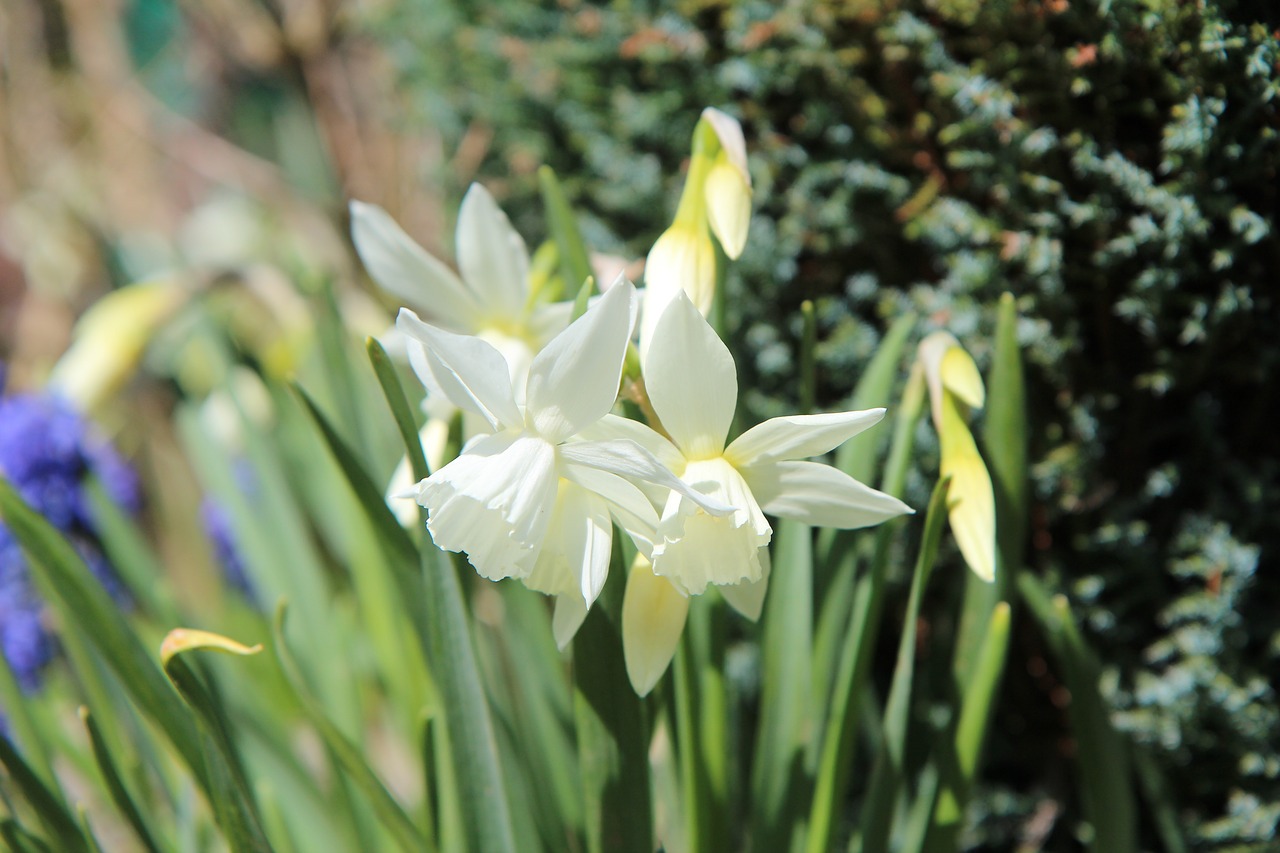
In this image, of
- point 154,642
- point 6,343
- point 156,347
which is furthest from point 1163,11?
point 6,343

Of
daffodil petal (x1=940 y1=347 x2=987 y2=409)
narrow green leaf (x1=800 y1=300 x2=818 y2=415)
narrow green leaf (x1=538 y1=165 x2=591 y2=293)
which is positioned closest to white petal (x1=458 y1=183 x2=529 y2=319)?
narrow green leaf (x1=538 y1=165 x2=591 y2=293)

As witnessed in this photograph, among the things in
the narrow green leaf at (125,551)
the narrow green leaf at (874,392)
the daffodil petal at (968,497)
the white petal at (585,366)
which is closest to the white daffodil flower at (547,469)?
the white petal at (585,366)

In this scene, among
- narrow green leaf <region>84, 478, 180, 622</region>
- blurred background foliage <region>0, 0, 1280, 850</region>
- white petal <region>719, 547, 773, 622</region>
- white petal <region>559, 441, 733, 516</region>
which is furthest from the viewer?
narrow green leaf <region>84, 478, 180, 622</region>

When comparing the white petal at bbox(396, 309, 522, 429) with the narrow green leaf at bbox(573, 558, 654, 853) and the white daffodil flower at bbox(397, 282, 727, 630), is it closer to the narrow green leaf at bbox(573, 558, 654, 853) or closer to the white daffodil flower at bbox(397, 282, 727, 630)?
the white daffodil flower at bbox(397, 282, 727, 630)

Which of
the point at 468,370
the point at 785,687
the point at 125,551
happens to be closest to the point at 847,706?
the point at 785,687

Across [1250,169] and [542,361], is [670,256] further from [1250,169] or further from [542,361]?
[1250,169]

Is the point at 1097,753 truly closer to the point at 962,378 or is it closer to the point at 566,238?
the point at 962,378
